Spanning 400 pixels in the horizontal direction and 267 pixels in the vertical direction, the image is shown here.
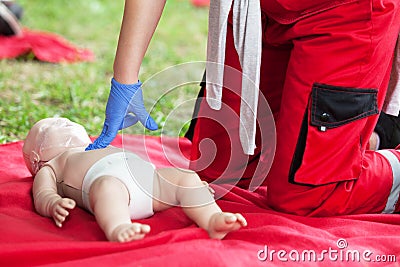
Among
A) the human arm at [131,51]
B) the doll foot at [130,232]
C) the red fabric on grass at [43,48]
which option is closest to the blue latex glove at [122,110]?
the human arm at [131,51]

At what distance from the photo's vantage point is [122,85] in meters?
1.82

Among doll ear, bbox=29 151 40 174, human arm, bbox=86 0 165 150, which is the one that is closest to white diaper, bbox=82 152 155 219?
human arm, bbox=86 0 165 150

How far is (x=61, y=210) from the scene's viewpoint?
1.70 meters

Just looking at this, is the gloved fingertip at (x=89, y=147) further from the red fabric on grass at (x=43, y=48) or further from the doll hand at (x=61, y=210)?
the red fabric on grass at (x=43, y=48)

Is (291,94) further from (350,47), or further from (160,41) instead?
(160,41)

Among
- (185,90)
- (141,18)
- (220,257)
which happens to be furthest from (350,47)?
(185,90)

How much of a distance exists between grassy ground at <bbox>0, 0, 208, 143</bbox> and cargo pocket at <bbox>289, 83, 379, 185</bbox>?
0.39 m

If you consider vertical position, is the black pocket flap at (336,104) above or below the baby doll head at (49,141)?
above

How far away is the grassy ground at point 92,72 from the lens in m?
2.69

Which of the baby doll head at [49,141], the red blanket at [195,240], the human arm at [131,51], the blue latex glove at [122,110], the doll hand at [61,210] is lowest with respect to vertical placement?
the red blanket at [195,240]

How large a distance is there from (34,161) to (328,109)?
877 mm

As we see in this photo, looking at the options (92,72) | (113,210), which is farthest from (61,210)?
(92,72)

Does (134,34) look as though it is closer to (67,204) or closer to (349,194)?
(67,204)

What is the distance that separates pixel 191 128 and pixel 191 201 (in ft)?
2.46
